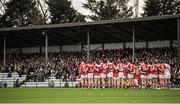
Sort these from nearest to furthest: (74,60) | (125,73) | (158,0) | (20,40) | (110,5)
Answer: (125,73)
(74,60)
(20,40)
(158,0)
(110,5)

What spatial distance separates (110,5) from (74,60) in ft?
90.8

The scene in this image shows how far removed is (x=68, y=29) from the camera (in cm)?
4088

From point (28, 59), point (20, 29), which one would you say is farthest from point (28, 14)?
point (20, 29)

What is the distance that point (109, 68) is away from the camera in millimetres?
31625

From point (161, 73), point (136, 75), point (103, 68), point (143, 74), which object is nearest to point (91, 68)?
point (103, 68)

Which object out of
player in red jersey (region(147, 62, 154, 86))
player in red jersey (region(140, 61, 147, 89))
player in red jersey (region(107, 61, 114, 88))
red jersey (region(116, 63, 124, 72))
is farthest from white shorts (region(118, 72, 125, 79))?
player in red jersey (region(147, 62, 154, 86))

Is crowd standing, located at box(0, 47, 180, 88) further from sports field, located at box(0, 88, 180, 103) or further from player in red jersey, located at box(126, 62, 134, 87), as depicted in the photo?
sports field, located at box(0, 88, 180, 103)

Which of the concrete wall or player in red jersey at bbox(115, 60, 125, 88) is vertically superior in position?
the concrete wall

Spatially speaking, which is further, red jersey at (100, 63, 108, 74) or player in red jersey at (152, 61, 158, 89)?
red jersey at (100, 63, 108, 74)

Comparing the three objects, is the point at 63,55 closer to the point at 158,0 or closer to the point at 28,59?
the point at 28,59

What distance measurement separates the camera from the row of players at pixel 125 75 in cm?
3031

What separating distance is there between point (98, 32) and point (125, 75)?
11483mm

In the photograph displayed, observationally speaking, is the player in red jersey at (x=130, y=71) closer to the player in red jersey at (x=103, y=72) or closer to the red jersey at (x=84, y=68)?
the player in red jersey at (x=103, y=72)

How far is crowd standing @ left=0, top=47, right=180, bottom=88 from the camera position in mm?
30625
